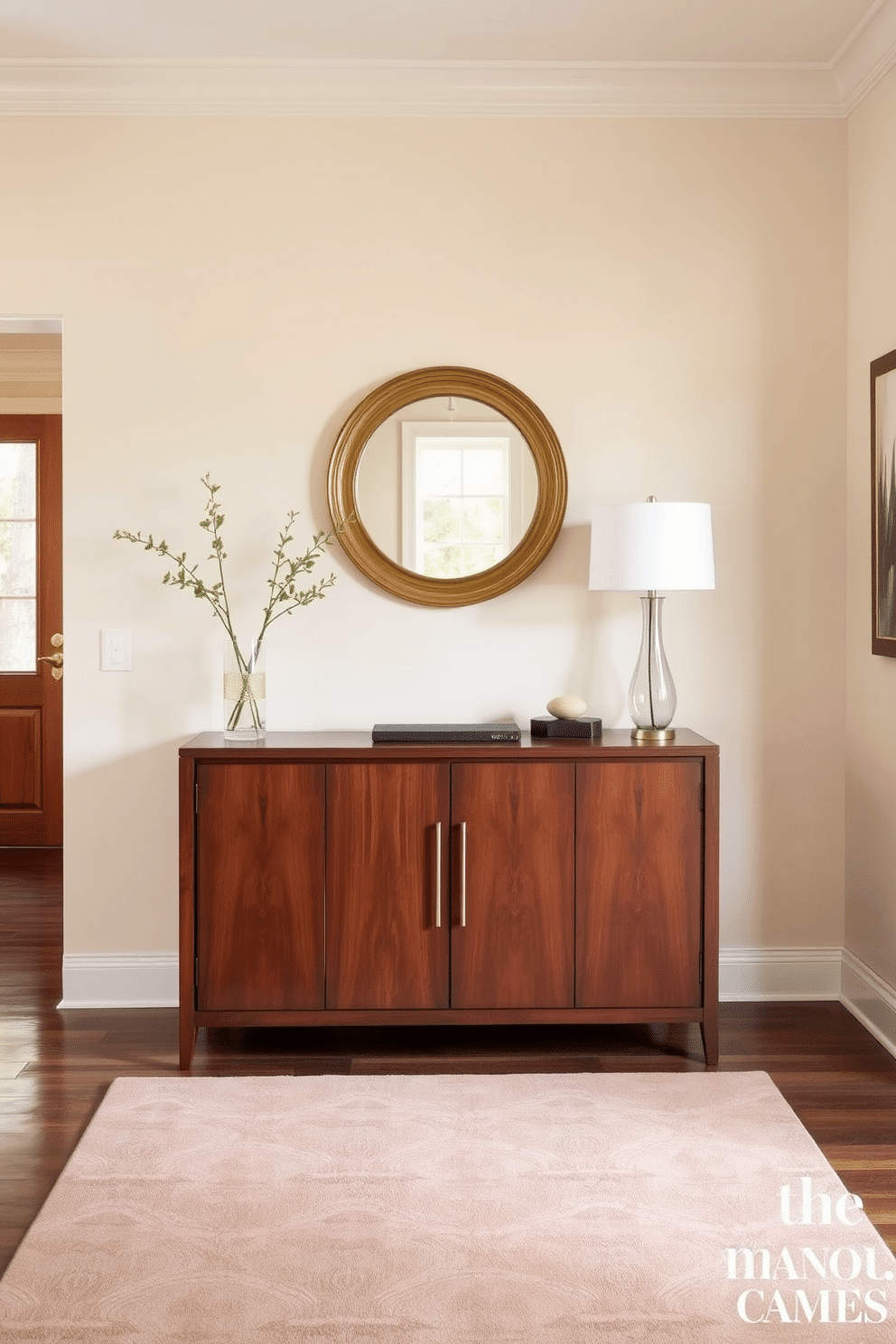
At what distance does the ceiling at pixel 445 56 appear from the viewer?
3.04m

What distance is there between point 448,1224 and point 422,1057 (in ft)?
2.98

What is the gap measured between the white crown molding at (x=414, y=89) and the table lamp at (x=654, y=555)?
126 cm

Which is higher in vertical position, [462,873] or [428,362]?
[428,362]

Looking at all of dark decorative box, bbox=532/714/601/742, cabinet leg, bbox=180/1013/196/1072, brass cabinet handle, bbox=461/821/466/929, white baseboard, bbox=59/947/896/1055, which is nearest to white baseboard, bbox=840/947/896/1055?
white baseboard, bbox=59/947/896/1055

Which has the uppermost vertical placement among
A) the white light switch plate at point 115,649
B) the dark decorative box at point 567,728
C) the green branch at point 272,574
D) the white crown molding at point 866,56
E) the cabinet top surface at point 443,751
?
the white crown molding at point 866,56

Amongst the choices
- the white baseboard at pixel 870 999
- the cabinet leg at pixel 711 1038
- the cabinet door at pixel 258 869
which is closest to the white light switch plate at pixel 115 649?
the cabinet door at pixel 258 869

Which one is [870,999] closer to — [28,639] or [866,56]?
[866,56]

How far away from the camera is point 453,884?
118 inches

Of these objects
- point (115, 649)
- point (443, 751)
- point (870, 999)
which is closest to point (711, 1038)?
point (870, 999)

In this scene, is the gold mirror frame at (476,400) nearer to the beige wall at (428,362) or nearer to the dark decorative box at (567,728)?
the beige wall at (428,362)

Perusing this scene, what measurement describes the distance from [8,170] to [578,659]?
7.34 ft

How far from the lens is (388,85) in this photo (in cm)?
337

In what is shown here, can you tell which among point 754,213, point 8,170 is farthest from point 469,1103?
point 8,170

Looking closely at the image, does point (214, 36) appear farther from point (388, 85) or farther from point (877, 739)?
point (877, 739)
